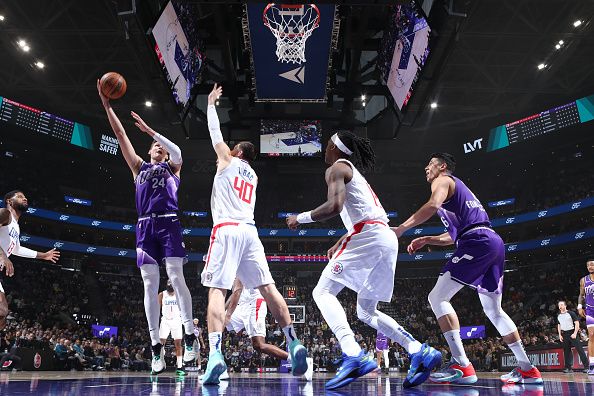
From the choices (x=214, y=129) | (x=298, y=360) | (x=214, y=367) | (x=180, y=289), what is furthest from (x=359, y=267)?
(x=180, y=289)

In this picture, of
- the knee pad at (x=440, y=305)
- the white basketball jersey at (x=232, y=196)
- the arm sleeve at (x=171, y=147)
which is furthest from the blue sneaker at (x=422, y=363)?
the arm sleeve at (x=171, y=147)

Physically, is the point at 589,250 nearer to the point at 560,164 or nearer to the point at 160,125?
the point at 560,164

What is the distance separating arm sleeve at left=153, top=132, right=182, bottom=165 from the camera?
561 centimetres

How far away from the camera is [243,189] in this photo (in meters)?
5.20

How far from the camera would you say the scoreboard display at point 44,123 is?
23453mm

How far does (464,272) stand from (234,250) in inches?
90.0

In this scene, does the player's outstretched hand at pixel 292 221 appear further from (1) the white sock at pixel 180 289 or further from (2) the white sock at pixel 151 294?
(2) the white sock at pixel 151 294

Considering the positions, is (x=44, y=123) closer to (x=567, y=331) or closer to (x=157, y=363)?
(x=157, y=363)

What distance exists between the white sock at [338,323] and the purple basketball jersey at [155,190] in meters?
2.30

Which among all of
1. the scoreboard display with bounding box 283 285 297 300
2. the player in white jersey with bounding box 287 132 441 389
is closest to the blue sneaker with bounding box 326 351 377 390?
the player in white jersey with bounding box 287 132 441 389

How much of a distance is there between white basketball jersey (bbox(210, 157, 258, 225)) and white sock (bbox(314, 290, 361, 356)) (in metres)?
1.15

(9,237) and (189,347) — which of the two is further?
(9,237)

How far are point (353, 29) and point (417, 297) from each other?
63.1 ft

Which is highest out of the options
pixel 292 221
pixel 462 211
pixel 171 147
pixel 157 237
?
pixel 171 147
